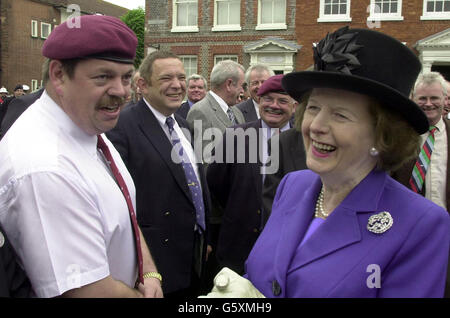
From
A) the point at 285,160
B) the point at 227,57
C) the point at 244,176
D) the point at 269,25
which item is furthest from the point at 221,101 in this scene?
the point at 227,57

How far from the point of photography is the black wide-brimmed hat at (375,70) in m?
1.66

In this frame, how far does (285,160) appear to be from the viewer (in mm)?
3316

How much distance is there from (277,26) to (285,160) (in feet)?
55.6

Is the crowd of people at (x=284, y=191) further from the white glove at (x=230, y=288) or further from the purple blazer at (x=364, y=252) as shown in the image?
the white glove at (x=230, y=288)

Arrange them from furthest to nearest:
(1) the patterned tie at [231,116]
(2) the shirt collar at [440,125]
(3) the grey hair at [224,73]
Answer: (3) the grey hair at [224,73], (1) the patterned tie at [231,116], (2) the shirt collar at [440,125]

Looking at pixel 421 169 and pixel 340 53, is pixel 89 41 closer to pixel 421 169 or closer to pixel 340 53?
pixel 340 53

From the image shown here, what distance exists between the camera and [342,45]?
5.78 feet

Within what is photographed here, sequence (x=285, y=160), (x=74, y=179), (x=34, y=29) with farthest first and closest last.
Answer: (x=34, y=29)
(x=285, y=160)
(x=74, y=179)

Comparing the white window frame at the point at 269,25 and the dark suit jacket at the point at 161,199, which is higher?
the white window frame at the point at 269,25

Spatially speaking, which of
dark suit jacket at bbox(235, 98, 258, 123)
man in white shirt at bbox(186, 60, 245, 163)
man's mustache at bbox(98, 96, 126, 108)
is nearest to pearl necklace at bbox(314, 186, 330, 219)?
man's mustache at bbox(98, 96, 126, 108)

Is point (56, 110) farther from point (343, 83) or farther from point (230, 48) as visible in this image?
point (230, 48)

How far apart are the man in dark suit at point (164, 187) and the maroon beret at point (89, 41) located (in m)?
1.32

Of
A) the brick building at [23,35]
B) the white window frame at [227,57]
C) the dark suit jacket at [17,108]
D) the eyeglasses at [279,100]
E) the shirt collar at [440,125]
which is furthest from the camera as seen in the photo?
the brick building at [23,35]

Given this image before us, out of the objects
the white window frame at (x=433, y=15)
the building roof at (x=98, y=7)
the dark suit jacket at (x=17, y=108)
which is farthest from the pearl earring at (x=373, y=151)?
the building roof at (x=98, y=7)
